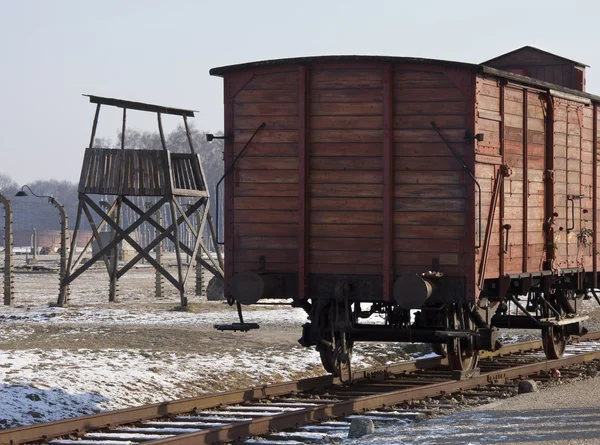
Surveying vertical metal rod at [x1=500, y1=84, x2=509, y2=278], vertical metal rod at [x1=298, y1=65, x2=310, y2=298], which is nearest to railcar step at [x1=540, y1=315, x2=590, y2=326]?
vertical metal rod at [x1=500, y1=84, x2=509, y2=278]

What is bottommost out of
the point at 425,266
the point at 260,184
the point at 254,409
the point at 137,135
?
the point at 254,409

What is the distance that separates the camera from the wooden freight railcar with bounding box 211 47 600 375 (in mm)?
12766

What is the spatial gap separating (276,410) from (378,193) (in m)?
2.77

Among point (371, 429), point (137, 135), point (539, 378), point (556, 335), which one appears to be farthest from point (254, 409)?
point (137, 135)

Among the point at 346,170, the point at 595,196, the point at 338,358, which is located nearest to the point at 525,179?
the point at 346,170

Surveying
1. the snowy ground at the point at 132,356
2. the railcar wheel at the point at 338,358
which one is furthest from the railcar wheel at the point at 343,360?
the snowy ground at the point at 132,356

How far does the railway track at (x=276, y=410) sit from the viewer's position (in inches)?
406

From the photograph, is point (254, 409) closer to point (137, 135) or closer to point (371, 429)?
point (371, 429)

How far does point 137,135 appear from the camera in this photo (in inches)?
6083

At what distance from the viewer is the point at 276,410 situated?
12.1 metres

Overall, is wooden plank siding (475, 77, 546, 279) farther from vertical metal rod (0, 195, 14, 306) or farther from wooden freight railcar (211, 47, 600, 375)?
vertical metal rod (0, 195, 14, 306)

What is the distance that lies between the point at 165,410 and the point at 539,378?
220 inches

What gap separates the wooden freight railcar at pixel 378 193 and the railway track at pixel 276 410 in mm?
530

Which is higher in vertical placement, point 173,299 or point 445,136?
point 445,136
